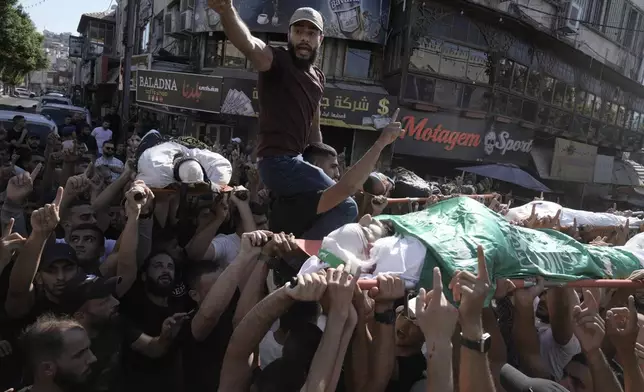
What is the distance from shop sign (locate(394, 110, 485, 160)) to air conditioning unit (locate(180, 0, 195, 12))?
9.06 metres

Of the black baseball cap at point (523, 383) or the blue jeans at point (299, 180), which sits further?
the blue jeans at point (299, 180)

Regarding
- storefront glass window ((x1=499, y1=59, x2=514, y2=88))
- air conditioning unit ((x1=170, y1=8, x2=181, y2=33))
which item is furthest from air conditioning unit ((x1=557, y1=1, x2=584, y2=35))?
air conditioning unit ((x1=170, y1=8, x2=181, y2=33))

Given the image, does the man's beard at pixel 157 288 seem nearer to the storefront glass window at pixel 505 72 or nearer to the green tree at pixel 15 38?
the storefront glass window at pixel 505 72

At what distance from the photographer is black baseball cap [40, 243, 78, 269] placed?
2.69m

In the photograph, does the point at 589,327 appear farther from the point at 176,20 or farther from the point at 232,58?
the point at 176,20

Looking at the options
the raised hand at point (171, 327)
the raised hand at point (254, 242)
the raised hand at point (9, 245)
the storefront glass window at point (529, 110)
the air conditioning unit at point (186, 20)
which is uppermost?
the air conditioning unit at point (186, 20)

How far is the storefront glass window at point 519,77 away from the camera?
55.8ft

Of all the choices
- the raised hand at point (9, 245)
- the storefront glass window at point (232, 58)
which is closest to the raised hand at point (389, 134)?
the raised hand at point (9, 245)

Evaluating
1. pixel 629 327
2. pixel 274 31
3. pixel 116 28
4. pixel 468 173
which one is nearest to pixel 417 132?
pixel 468 173

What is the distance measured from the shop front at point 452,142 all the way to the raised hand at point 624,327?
12870mm

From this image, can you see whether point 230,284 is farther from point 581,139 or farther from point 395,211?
point 581,139

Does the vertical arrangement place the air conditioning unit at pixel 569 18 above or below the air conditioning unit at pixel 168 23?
above

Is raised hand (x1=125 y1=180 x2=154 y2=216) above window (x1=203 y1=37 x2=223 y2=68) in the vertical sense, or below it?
below

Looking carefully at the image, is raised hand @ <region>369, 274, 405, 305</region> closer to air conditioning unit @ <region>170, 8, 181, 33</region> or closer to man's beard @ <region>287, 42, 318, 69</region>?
man's beard @ <region>287, 42, 318, 69</region>
